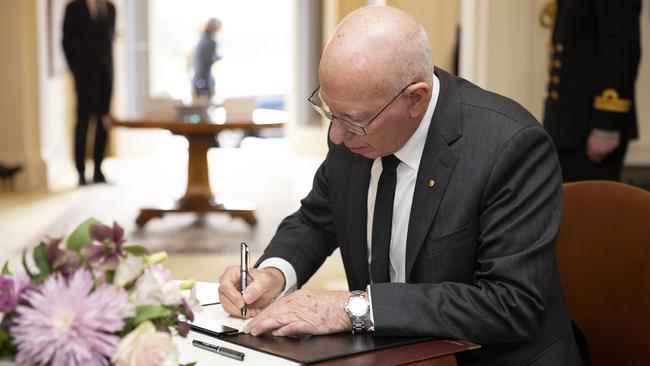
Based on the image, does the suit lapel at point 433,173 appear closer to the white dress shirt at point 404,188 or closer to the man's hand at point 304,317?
the white dress shirt at point 404,188

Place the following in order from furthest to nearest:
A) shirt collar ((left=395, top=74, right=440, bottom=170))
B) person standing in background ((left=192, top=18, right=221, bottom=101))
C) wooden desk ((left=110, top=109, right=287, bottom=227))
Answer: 1. person standing in background ((left=192, top=18, right=221, bottom=101))
2. wooden desk ((left=110, top=109, right=287, bottom=227))
3. shirt collar ((left=395, top=74, right=440, bottom=170))

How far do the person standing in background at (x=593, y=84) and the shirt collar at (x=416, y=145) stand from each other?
2.10m

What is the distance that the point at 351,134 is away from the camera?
6.89 ft

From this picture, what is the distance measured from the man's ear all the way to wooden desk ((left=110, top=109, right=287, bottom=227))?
5358 millimetres

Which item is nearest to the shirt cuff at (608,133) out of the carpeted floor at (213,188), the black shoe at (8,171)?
the carpeted floor at (213,188)

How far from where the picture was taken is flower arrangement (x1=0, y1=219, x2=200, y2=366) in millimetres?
1188

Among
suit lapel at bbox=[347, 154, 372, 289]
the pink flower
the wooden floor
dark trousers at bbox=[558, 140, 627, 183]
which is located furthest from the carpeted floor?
the pink flower

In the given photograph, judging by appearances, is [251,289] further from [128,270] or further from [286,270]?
[128,270]

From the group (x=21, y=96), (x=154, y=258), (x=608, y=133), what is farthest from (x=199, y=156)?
(x=154, y=258)

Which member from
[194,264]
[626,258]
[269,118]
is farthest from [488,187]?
[269,118]

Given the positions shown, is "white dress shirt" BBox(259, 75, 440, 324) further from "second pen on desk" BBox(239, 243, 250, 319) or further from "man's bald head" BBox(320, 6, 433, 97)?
"second pen on desk" BBox(239, 243, 250, 319)

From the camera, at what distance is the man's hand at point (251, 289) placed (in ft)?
6.93

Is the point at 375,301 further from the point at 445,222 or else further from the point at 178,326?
the point at 178,326

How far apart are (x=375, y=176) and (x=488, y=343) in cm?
48
